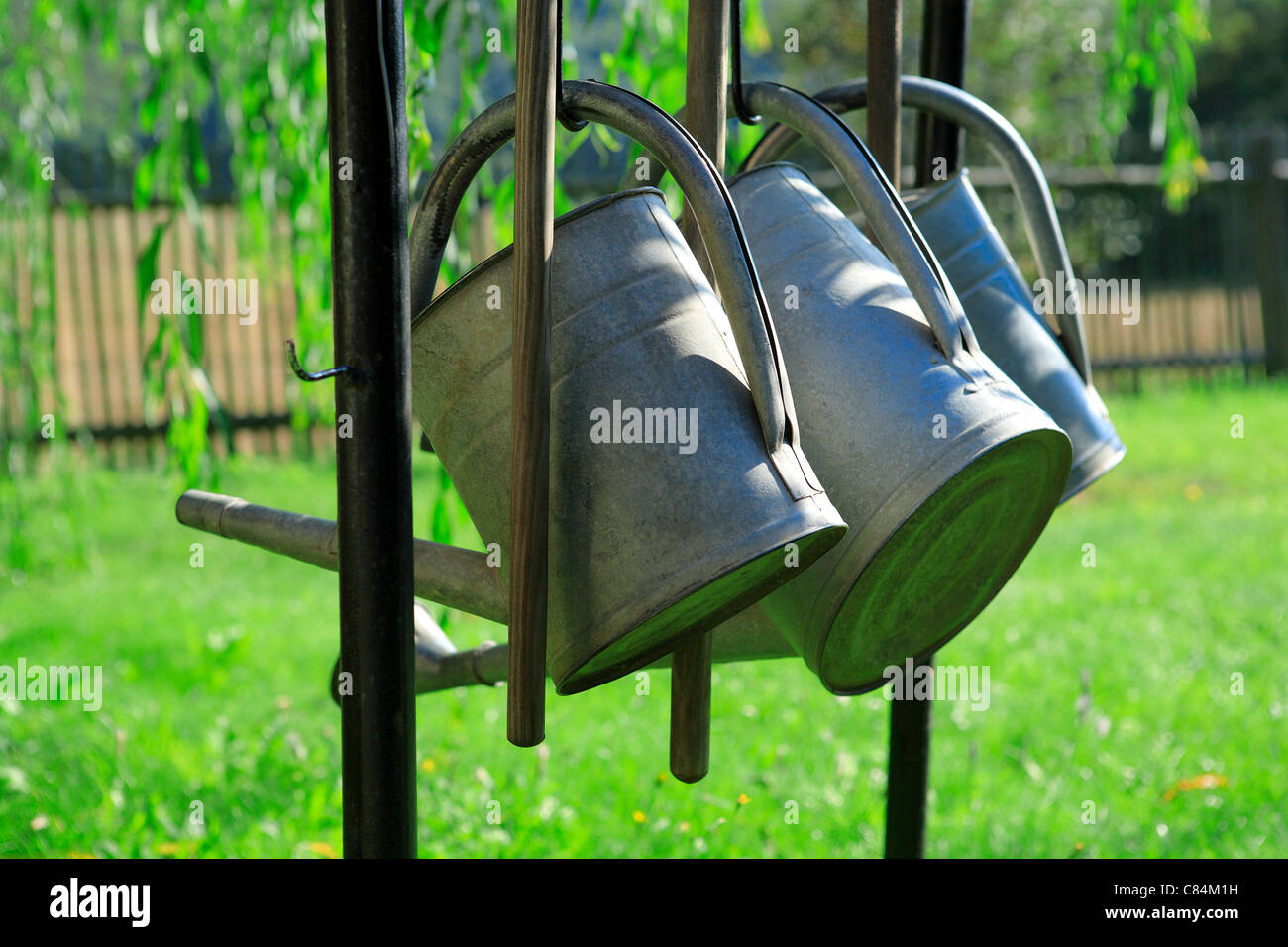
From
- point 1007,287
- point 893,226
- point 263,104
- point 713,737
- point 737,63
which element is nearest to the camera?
point 893,226

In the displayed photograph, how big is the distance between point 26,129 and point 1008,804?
8.62 feet

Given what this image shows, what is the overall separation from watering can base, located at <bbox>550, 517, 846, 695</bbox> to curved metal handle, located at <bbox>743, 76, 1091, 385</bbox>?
0.51m

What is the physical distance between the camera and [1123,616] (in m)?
3.59

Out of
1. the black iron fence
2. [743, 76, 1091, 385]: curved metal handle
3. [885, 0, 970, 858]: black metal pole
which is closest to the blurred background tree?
[743, 76, 1091, 385]: curved metal handle

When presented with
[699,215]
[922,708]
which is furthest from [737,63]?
[922,708]

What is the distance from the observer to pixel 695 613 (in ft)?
2.79

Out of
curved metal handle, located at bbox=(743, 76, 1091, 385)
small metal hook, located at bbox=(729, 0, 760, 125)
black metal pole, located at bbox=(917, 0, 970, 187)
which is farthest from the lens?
black metal pole, located at bbox=(917, 0, 970, 187)

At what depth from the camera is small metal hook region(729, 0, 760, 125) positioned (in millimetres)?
1055

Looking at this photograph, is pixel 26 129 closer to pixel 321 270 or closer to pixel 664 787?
pixel 321 270

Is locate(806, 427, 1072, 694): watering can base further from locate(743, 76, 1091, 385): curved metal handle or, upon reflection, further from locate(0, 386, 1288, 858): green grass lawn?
locate(0, 386, 1288, 858): green grass lawn

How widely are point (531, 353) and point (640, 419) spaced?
0.27 ft

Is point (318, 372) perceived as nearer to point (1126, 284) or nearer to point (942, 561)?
point (942, 561)
